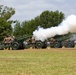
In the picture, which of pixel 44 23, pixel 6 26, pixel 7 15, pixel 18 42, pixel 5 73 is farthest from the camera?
pixel 44 23

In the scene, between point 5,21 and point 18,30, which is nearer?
point 5,21

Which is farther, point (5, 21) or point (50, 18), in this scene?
point (50, 18)

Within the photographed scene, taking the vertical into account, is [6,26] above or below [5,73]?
above

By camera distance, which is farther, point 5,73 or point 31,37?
point 31,37

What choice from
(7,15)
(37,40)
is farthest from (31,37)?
(7,15)

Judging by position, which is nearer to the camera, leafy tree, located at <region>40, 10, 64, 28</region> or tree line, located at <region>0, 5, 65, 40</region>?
tree line, located at <region>0, 5, 65, 40</region>

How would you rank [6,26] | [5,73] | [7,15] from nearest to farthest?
[5,73], [6,26], [7,15]

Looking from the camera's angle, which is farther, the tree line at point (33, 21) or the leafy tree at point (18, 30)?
the leafy tree at point (18, 30)

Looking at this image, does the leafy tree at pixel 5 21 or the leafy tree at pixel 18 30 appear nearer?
the leafy tree at pixel 5 21

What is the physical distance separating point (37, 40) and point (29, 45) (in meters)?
1.66

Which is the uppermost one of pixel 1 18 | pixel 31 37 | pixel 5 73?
pixel 1 18

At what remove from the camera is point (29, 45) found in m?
43.7

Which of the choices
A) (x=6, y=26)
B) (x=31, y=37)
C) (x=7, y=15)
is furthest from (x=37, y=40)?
(x=7, y=15)

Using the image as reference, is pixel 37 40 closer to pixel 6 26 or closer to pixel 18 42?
pixel 18 42
